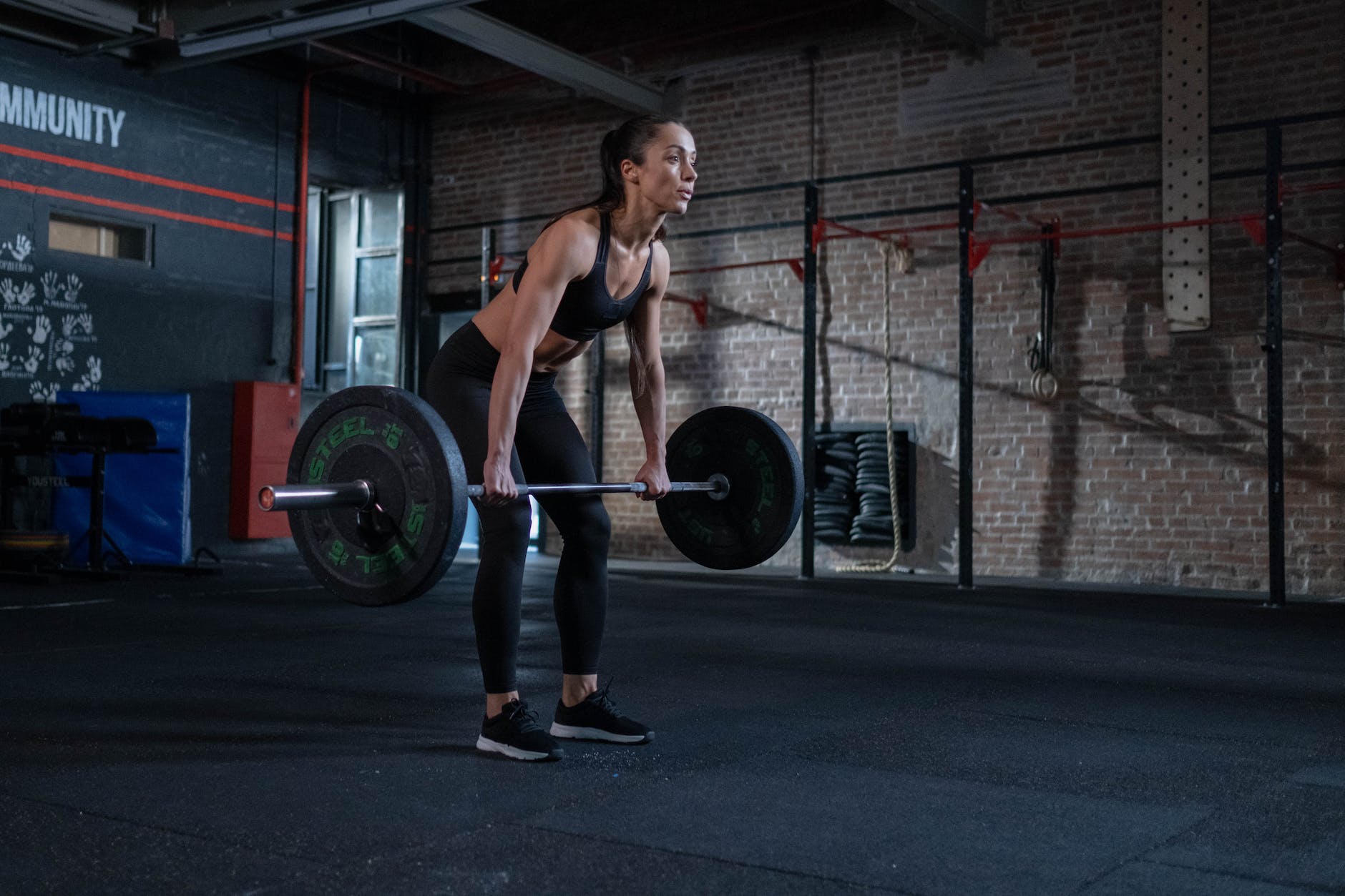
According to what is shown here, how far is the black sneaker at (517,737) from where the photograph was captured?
219 centimetres

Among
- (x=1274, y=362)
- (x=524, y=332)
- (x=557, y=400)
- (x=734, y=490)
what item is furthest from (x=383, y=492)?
(x=1274, y=362)

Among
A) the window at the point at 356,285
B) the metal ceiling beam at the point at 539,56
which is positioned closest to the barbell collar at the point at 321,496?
the metal ceiling beam at the point at 539,56

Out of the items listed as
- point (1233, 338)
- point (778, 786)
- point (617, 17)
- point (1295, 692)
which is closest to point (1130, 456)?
point (1233, 338)

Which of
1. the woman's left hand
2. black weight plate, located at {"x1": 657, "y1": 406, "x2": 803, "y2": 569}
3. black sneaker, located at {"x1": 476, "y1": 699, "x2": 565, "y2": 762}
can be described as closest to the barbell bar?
the woman's left hand

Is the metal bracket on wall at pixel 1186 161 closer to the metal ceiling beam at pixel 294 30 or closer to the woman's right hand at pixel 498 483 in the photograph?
the metal ceiling beam at pixel 294 30

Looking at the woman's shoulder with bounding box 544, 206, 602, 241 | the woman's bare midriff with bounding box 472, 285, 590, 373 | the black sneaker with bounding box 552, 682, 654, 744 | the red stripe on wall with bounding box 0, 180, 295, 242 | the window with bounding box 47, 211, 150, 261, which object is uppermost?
the red stripe on wall with bounding box 0, 180, 295, 242

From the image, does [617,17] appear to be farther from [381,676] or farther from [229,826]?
[229,826]

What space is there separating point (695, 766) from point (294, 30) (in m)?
5.45

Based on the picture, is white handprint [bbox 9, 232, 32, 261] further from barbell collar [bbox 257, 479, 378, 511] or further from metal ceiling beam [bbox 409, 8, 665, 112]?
barbell collar [bbox 257, 479, 378, 511]

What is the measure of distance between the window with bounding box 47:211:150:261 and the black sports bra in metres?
5.68

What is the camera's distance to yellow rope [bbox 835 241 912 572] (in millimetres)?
6738

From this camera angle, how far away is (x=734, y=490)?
113 inches

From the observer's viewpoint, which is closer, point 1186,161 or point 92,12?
point 1186,161

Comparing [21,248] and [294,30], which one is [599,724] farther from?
[21,248]
